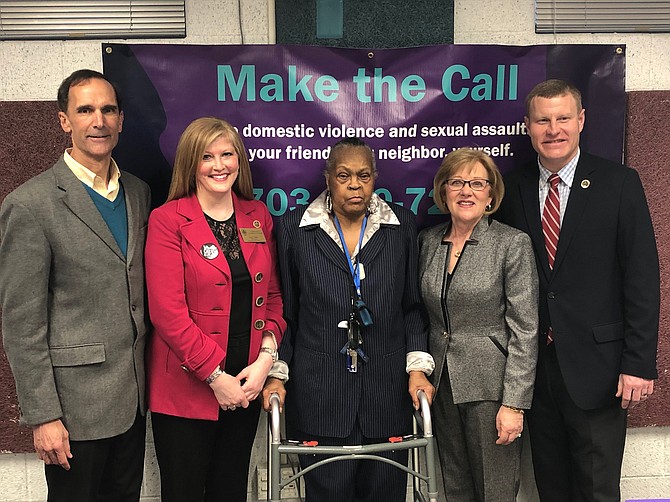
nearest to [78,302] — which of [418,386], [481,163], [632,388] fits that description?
[418,386]

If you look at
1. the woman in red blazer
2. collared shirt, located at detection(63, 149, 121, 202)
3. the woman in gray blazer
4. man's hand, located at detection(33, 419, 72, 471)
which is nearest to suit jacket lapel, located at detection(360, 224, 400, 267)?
the woman in gray blazer

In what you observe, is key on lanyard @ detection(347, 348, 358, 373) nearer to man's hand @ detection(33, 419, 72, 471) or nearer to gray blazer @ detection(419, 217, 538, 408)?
gray blazer @ detection(419, 217, 538, 408)

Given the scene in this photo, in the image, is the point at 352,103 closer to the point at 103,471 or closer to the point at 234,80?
the point at 234,80

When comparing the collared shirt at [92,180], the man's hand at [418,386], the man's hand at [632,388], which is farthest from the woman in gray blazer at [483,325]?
the collared shirt at [92,180]

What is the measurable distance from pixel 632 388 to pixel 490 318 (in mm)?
525

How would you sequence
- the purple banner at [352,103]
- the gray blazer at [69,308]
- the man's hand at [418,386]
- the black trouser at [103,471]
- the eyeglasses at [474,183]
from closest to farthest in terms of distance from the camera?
the gray blazer at [69,308] → the black trouser at [103,471] → the man's hand at [418,386] → the eyeglasses at [474,183] → the purple banner at [352,103]

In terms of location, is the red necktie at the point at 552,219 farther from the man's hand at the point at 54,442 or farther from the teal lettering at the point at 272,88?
the man's hand at the point at 54,442

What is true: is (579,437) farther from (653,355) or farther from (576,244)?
(576,244)

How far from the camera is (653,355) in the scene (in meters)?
2.18

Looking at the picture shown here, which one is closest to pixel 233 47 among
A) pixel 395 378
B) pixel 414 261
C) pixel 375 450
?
pixel 414 261

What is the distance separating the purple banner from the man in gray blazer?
0.43 meters

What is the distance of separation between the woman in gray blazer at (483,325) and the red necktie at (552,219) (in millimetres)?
89

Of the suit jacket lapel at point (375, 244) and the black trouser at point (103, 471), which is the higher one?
the suit jacket lapel at point (375, 244)

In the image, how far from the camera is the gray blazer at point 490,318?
2.17 m
